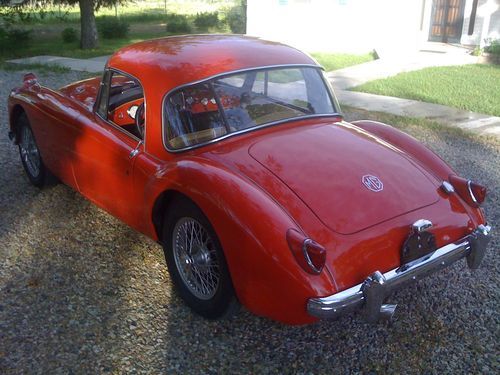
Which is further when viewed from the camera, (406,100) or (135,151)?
(406,100)

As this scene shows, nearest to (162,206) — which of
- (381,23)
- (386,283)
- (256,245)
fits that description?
(256,245)

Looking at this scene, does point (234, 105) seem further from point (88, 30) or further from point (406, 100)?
point (88, 30)

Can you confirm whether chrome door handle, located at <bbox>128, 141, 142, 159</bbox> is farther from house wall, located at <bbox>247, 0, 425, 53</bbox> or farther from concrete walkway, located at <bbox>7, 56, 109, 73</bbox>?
house wall, located at <bbox>247, 0, 425, 53</bbox>

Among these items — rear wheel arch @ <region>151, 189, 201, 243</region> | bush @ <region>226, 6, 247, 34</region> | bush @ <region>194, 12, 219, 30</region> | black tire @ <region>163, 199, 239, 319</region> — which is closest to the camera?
black tire @ <region>163, 199, 239, 319</region>

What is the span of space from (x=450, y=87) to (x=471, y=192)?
24.8 feet

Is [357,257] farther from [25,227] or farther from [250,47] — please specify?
[25,227]

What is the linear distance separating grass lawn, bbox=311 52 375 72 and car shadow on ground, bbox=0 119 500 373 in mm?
9384

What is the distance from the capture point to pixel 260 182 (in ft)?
9.57

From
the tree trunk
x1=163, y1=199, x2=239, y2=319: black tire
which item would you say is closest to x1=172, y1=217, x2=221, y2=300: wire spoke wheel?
x1=163, y1=199, x2=239, y2=319: black tire

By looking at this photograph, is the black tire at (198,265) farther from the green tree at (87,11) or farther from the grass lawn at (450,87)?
the green tree at (87,11)

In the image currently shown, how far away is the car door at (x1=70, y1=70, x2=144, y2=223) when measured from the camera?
11.8 ft

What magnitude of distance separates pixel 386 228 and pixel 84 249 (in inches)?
92.9

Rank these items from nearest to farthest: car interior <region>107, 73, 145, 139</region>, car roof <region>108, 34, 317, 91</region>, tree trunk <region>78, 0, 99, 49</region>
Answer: car roof <region>108, 34, 317, 91</region>, car interior <region>107, 73, 145, 139</region>, tree trunk <region>78, 0, 99, 49</region>

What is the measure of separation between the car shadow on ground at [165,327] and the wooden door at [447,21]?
43.5ft
